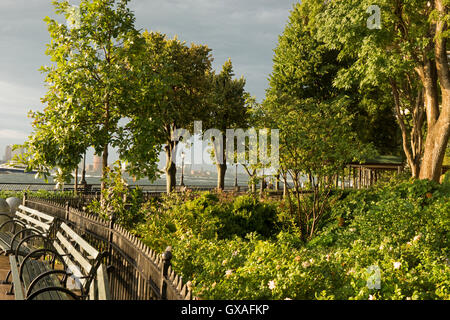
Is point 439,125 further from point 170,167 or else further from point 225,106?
point 225,106

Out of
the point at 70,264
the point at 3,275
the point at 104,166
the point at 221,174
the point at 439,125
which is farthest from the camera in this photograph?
the point at 221,174

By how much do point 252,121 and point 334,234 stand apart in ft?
14.3

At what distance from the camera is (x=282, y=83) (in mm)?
30406

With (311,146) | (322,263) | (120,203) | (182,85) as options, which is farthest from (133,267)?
(182,85)

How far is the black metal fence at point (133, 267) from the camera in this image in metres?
3.19

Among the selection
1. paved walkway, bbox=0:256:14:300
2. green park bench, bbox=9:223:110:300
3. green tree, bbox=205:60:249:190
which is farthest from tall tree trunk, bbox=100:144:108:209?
green tree, bbox=205:60:249:190

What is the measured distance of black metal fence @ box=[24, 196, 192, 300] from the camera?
3189 millimetres

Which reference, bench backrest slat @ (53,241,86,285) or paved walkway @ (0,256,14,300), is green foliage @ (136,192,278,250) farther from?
paved walkway @ (0,256,14,300)

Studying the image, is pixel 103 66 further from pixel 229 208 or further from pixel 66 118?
pixel 229 208

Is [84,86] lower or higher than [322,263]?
higher

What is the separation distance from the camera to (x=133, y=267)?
4.31 meters

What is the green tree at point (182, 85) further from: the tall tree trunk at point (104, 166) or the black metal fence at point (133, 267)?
the black metal fence at point (133, 267)

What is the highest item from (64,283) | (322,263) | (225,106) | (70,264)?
(225,106)

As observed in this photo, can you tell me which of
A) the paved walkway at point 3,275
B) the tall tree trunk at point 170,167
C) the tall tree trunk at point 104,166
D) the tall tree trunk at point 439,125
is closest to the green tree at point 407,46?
the tall tree trunk at point 439,125
